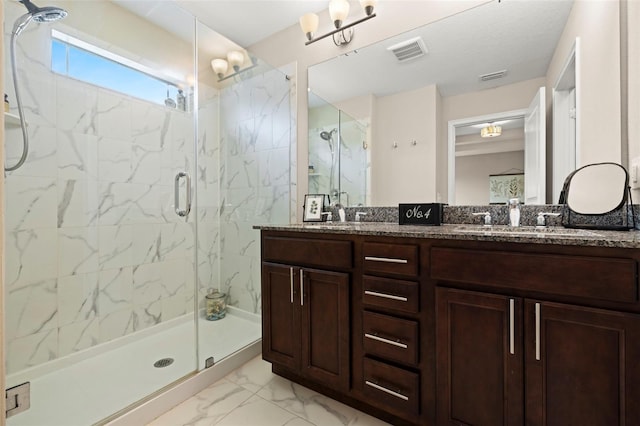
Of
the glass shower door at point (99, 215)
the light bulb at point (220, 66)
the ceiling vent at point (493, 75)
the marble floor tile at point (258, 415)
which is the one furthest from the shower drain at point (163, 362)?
the ceiling vent at point (493, 75)

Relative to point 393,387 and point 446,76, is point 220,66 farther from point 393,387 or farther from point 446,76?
point 393,387

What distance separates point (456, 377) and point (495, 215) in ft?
2.91

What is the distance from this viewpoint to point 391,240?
1.25 metres

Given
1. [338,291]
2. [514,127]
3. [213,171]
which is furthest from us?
[213,171]

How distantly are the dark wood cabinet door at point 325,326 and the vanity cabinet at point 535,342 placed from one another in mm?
431

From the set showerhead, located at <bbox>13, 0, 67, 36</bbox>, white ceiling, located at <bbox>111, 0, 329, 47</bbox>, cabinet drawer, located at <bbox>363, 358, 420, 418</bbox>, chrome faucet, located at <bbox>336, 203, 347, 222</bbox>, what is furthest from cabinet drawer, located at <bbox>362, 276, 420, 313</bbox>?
showerhead, located at <bbox>13, 0, 67, 36</bbox>

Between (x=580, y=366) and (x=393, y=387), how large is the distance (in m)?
0.66

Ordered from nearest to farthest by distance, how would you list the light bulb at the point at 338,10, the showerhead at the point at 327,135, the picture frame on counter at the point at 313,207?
the light bulb at the point at 338,10
the picture frame on counter at the point at 313,207
the showerhead at the point at 327,135

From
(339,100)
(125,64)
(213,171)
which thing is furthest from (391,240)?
(125,64)

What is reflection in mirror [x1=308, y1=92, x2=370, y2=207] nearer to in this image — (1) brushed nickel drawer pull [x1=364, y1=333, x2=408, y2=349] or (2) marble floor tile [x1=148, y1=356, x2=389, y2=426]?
(1) brushed nickel drawer pull [x1=364, y1=333, x2=408, y2=349]

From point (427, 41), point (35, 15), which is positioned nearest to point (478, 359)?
point (427, 41)

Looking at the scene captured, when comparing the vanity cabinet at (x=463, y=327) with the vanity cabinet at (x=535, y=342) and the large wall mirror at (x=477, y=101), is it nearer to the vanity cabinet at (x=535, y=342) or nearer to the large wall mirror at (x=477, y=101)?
the vanity cabinet at (x=535, y=342)

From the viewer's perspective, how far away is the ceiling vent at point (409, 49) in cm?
177

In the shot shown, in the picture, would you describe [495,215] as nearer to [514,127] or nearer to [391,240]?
[514,127]
